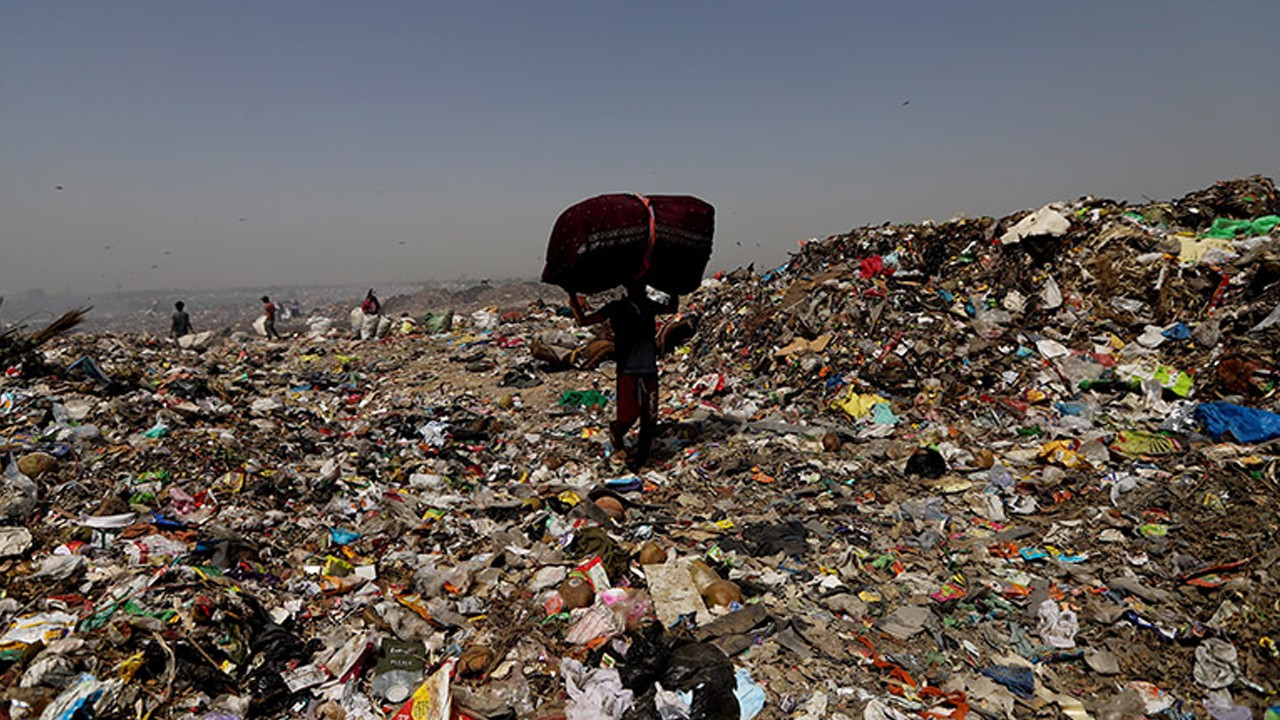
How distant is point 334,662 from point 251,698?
0.99 feet

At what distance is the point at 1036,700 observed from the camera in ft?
7.77

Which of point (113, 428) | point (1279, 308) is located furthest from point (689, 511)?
point (1279, 308)

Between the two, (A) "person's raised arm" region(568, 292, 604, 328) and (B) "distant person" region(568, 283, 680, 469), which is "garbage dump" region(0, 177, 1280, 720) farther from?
(A) "person's raised arm" region(568, 292, 604, 328)

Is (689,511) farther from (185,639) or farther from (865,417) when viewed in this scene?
(185,639)

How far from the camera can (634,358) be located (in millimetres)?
4895

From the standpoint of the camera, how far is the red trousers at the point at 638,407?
4.91 metres

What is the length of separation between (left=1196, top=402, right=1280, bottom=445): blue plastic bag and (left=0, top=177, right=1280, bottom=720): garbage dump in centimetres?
2

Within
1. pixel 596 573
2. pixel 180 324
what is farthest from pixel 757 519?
pixel 180 324

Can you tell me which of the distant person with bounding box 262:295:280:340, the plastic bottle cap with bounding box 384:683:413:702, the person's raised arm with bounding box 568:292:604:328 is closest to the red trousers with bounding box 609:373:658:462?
the person's raised arm with bounding box 568:292:604:328

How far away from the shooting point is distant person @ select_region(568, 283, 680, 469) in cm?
480

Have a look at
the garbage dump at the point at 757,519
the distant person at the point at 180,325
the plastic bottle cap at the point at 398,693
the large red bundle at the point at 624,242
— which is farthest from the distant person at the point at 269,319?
the plastic bottle cap at the point at 398,693

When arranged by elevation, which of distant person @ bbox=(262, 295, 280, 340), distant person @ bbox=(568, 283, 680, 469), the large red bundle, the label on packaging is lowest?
distant person @ bbox=(262, 295, 280, 340)

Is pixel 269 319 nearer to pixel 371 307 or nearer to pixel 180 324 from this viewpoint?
pixel 180 324

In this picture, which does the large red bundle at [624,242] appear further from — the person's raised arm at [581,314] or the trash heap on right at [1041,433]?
the trash heap on right at [1041,433]
